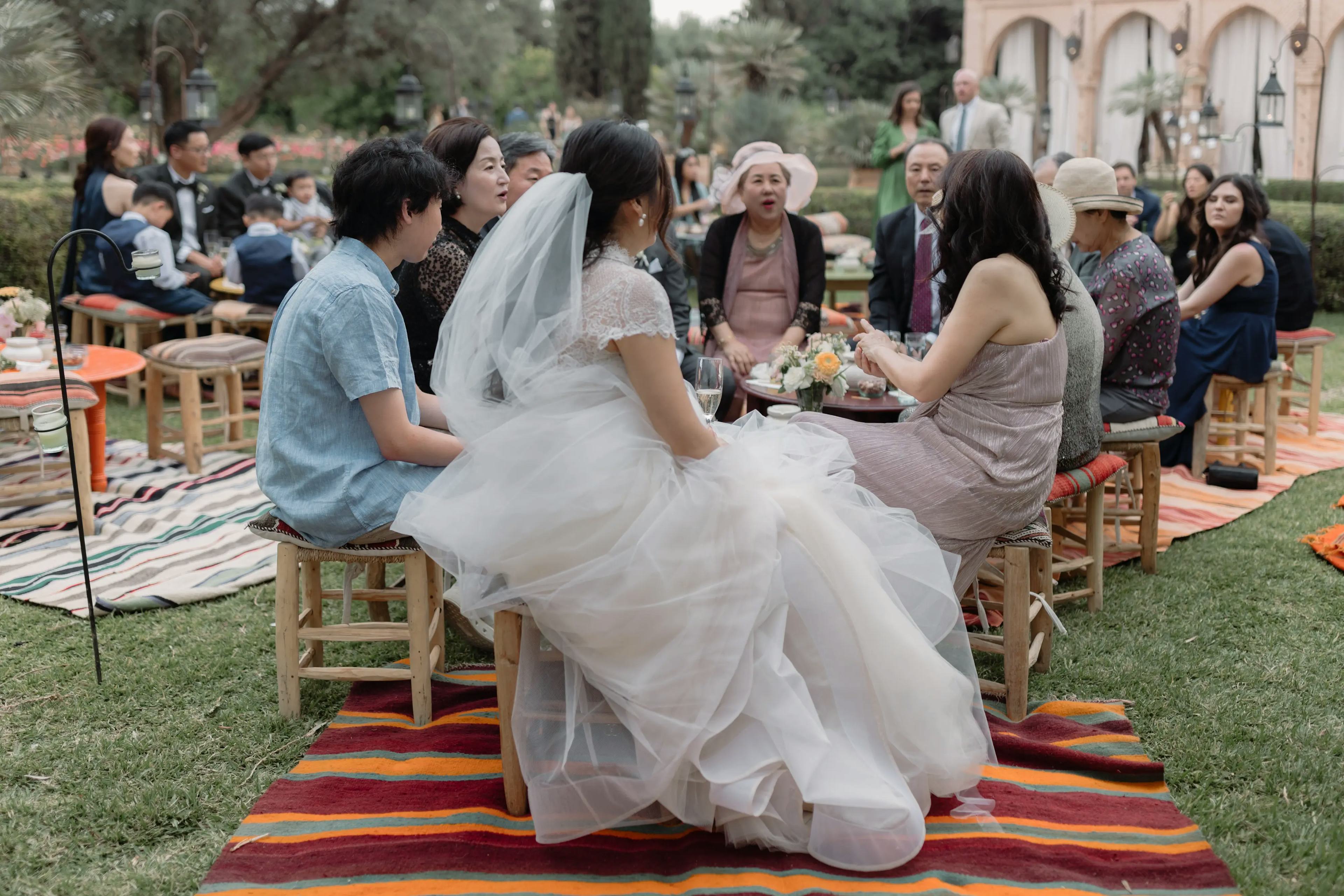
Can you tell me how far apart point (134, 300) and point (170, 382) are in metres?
0.78

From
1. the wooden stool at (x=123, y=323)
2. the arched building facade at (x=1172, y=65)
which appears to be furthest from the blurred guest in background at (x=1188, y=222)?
the arched building facade at (x=1172, y=65)

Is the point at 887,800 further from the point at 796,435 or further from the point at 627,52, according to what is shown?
the point at 627,52

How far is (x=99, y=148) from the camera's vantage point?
764cm

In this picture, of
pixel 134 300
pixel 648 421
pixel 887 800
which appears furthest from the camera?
pixel 134 300

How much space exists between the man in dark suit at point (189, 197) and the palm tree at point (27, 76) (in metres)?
2.14

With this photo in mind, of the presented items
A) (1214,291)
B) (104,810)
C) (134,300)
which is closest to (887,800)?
(104,810)

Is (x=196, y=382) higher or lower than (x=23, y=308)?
lower

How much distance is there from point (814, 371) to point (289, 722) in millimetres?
2020

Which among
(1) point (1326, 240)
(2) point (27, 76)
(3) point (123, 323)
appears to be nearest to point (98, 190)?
(3) point (123, 323)

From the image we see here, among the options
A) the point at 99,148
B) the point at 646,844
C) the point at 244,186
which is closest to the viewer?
the point at 646,844

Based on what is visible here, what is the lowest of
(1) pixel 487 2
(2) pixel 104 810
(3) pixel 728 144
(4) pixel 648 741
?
(2) pixel 104 810

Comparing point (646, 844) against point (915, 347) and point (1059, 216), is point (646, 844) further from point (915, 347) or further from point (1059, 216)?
point (1059, 216)

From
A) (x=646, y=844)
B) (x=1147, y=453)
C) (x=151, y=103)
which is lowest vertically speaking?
(x=646, y=844)

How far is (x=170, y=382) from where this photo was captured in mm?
7875
